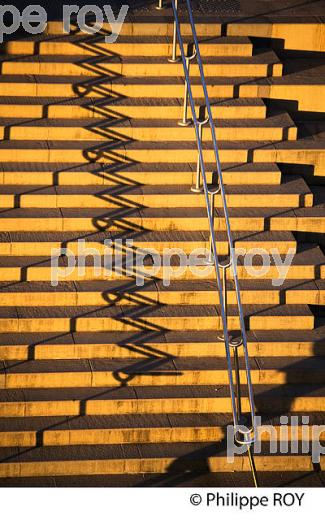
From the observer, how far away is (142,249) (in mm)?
15719

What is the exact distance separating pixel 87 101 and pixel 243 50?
1.69 meters

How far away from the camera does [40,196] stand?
51.9 feet

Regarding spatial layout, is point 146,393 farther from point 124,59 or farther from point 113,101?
point 124,59

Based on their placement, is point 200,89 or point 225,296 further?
point 200,89

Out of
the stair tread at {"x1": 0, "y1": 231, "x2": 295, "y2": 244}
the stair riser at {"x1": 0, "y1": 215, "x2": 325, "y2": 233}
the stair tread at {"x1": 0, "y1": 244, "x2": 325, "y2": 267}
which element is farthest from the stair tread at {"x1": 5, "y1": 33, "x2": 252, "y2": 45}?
the stair tread at {"x1": 0, "y1": 244, "x2": 325, "y2": 267}

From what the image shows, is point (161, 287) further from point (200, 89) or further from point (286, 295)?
point (200, 89)

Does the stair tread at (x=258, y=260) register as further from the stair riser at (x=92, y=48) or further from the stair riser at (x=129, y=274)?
the stair riser at (x=92, y=48)

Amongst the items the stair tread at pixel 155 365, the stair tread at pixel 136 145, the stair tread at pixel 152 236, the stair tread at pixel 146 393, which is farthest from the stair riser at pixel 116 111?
the stair tread at pixel 146 393

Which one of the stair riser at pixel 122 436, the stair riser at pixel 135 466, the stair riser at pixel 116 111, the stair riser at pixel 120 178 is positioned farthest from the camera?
the stair riser at pixel 116 111

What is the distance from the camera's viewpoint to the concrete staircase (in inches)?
584

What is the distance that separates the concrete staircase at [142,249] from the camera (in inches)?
584

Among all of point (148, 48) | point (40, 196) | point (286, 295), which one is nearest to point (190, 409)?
point (286, 295)

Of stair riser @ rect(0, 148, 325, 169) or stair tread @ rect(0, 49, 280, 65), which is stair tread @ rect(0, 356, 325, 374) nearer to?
stair riser @ rect(0, 148, 325, 169)

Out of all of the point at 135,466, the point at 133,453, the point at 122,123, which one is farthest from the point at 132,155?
the point at 135,466
